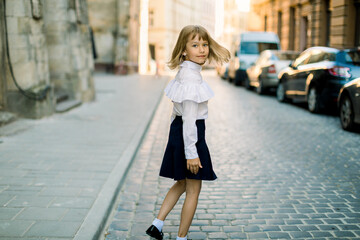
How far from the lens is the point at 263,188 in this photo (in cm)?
528

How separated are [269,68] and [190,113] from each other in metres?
13.4

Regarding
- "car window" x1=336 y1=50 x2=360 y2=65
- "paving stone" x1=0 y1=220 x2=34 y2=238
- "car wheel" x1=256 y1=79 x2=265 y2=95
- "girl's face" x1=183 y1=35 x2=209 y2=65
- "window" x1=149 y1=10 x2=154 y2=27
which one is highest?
"window" x1=149 y1=10 x2=154 y2=27

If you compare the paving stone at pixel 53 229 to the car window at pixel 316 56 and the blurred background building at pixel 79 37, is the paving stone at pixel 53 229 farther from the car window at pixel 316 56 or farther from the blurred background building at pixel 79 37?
the car window at pixel 316 56

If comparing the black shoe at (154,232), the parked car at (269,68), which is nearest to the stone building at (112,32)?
the parked car at (269,68)

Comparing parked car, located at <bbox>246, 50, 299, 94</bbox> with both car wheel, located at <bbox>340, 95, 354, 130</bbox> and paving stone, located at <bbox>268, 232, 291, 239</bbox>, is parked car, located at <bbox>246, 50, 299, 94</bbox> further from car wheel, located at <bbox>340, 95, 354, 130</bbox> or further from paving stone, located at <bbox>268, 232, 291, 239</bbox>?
paving stone, located at <bbox>268, 232, 291, 239</bbox>

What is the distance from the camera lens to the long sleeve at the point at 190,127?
321cm

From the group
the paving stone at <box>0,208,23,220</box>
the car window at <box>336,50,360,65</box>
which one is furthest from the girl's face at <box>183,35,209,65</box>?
the car window at <box>336,50,360,65</box>

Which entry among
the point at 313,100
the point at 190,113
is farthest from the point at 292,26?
the point at 190,113

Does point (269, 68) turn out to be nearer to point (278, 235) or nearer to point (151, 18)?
point (278, 235)

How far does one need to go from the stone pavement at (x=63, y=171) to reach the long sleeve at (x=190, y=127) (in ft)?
3.49

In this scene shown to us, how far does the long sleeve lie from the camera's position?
321 centimetres

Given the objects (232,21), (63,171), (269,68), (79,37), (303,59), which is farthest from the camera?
(232,21)

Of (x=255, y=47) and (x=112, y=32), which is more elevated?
(x=112, y=32)

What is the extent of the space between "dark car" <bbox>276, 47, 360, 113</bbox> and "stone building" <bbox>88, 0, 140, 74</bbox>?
16.4 metres
